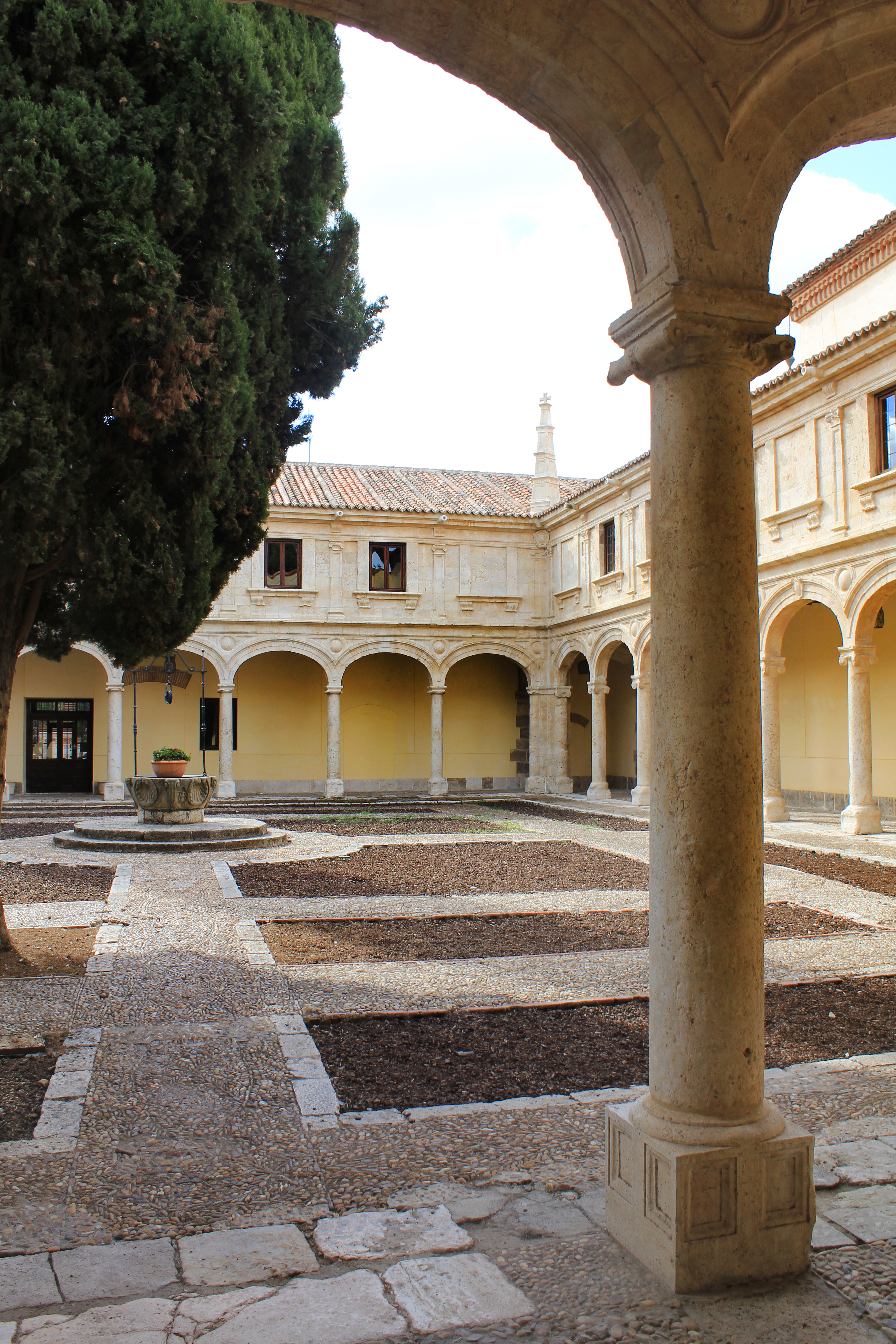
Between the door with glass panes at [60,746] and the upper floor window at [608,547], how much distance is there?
1234 centimetres

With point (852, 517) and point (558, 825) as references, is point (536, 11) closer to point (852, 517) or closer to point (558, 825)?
point (852, 517)

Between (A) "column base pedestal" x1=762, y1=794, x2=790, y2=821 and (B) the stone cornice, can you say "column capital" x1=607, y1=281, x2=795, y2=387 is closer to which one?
(A) "column base pedestal" x1=762, y1=794, x2=790, y2=821

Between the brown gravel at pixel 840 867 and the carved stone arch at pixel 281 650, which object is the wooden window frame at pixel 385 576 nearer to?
the carved stone arch at pixel 281 650

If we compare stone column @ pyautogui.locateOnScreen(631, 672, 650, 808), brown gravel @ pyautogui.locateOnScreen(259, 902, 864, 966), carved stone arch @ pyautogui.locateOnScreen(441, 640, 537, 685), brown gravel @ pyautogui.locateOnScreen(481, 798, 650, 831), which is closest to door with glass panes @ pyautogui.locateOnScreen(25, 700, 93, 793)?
carved stone arch @ pyautogui.locateOnScreen(441, 640, 537, 685)

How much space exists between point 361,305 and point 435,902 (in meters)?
4.84

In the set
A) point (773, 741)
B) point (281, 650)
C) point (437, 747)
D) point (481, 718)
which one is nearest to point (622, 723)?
point (481, 718)

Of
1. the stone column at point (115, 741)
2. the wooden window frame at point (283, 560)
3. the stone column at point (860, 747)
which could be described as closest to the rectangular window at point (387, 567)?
the wooden window frame at point (283, 560)

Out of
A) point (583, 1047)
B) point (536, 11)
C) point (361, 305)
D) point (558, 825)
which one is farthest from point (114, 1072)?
point (558, 825)

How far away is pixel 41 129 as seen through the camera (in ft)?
16.9

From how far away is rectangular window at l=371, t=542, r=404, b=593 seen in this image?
23.2 meters

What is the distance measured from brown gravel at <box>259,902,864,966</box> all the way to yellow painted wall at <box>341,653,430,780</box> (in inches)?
676

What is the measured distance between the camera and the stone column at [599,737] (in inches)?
842

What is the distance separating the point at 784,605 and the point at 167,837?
31.7 feet

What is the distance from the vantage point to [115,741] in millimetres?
21125
